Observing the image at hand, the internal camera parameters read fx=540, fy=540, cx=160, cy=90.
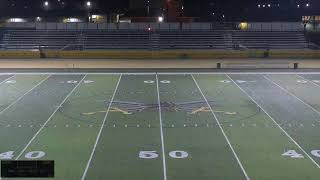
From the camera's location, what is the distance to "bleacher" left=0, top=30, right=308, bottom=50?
42.8 meters

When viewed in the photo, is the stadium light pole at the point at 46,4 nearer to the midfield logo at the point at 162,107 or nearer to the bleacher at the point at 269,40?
the bleacher at the point at 269,40

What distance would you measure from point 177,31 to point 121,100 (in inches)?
1034

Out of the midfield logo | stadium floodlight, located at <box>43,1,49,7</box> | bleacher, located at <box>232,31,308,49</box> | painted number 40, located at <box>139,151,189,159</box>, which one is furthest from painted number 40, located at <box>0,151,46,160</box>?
stadium floodlight, located at <box>43,1,49,7</box>

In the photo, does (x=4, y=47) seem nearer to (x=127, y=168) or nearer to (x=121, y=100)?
(x=121, y=100)

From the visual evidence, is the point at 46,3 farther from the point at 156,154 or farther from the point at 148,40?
the point at 156,154

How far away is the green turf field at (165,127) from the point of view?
12312 mm

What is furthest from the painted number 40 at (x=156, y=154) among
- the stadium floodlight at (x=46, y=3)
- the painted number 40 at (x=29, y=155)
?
the stadium floodlight at (x=46, y=3)

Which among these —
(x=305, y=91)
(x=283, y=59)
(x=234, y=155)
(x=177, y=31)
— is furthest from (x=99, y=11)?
(x=234, y=155)

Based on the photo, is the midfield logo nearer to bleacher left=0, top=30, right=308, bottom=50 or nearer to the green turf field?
the green turf field

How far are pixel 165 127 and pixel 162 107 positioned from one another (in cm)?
314

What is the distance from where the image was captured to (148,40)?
44562 millimetres

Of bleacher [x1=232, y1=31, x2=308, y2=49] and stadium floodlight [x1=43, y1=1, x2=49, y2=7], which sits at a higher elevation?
stadium floodlight [x1=43, y1=1, x2=49, y2=7]

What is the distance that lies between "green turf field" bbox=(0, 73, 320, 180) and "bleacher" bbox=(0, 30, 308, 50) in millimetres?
16832

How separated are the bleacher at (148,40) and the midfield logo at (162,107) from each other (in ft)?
73.1
